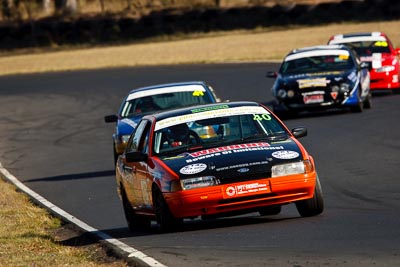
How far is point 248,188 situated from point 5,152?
15.3 meters

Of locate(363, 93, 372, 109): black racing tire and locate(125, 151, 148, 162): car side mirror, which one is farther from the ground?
locate(125, 151, 148, 162): car side mirror

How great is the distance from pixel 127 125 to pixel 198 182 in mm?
7322

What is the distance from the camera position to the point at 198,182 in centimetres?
1066

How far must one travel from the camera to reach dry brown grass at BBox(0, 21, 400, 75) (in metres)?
53.5

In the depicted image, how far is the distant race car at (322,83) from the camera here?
24.2 meters

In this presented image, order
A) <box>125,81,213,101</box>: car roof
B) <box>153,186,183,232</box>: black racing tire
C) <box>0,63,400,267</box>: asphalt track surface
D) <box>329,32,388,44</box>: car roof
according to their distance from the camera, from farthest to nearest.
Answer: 1. <box>329,32,388,44</box>: car roof
2. <box>125,81,213,101</box>: car roof
3. <box>153,186,183,232</box>: black racing tire
4. <box>0,63,400,267</box>: asphalt track surface

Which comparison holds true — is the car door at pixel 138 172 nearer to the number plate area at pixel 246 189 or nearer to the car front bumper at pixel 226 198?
the car front bumper at pixel 226 198

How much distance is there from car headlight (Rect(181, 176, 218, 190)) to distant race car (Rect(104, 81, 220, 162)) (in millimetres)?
7073

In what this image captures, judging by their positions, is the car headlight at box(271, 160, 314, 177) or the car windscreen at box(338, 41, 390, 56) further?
the car windscreen at box(338, 41, 390, 56)

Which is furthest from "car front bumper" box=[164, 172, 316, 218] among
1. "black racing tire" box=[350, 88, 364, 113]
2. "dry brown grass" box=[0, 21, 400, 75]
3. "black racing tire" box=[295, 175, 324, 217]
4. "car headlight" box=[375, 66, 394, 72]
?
"dry brown grass" box=[0, 21, 400, 75]

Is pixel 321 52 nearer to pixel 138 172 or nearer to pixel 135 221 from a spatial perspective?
pixel 135 221

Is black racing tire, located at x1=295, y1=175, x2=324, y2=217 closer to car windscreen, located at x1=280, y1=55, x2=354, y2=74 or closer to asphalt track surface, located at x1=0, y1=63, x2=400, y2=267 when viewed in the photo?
asphalt track surface, located at x1=0, y1=63, x2=400, y2=267

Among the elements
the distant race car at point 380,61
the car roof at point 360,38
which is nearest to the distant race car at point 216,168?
the distant race car at point 380,61

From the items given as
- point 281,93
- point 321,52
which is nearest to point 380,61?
point 321,52
